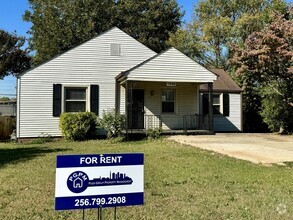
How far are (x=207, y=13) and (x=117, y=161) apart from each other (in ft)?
97.9

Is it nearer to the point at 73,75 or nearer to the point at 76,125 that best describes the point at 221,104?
the point at 73,75

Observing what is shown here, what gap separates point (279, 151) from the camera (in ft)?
36.4

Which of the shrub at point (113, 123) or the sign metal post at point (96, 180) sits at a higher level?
the shrub at point (113, 123)

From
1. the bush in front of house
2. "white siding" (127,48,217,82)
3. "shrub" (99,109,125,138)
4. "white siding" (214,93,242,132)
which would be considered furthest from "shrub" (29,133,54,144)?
"white siding" (214,93,242,132)

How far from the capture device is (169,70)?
52.9ft

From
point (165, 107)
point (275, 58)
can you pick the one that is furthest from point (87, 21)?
point (275, 58)

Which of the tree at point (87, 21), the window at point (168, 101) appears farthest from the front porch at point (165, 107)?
the tree at point (87, 21)

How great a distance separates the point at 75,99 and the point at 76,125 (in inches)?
71.5

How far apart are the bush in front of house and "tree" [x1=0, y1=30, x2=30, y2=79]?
66.3ft

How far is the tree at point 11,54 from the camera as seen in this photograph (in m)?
33.2

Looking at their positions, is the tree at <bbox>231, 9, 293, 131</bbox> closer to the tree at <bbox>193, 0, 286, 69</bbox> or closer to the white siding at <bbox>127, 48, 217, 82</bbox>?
the white siding at <bbox>127, 48, 217, 82</bbox>

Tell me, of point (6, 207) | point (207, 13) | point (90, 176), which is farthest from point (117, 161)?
point (207, 13)

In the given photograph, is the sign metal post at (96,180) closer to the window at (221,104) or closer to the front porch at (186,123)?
the front porch at (186,123)

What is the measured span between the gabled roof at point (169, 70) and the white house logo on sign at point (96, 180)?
12228 millimetres
